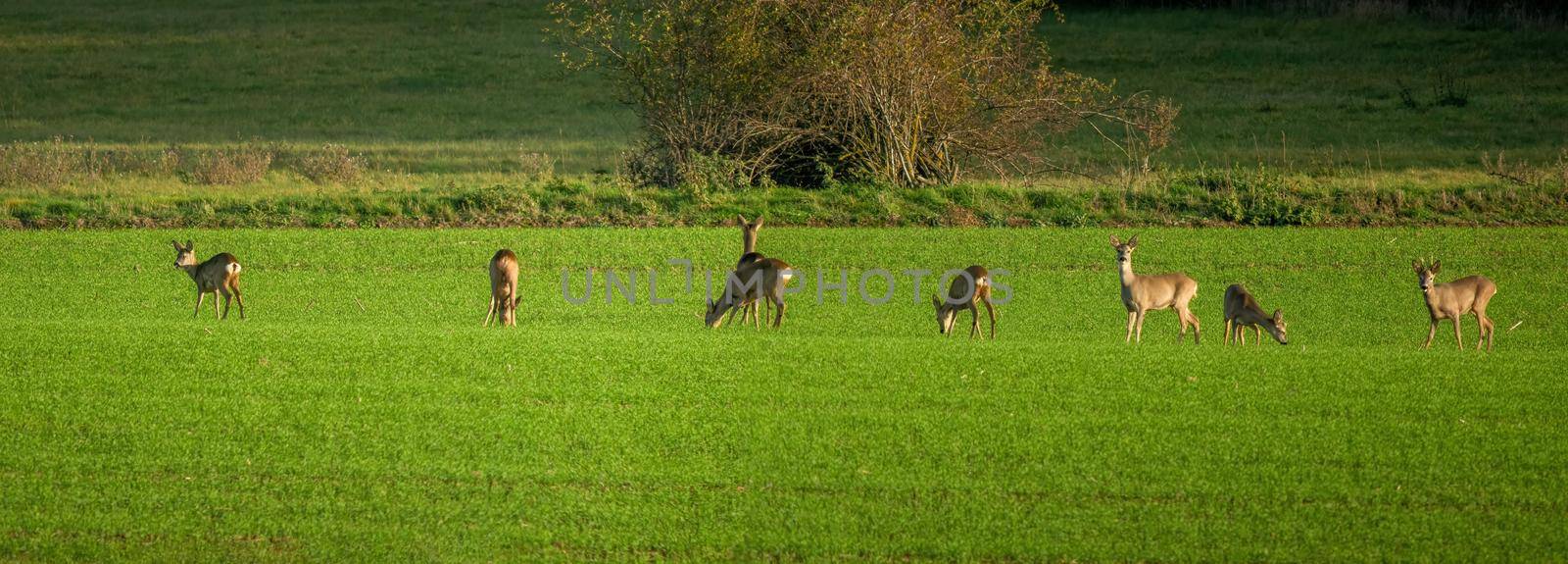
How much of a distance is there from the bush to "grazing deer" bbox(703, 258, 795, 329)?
957 centimetres

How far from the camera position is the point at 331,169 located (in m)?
32.8

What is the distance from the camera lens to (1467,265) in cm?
2058

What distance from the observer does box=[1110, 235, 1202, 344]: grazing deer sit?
634 inches

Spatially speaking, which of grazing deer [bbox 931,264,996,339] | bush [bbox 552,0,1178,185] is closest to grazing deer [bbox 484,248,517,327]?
grazing deer [bbox 931,264,996,339]

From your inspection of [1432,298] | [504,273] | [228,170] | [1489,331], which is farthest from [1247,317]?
[228,170]

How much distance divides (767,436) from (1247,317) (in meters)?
7.52

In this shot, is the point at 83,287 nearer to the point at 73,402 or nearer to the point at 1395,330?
the point at 73,402

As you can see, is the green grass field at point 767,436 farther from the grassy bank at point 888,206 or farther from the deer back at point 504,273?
the grassy bank at point 888,206

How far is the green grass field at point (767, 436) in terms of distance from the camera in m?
8.52

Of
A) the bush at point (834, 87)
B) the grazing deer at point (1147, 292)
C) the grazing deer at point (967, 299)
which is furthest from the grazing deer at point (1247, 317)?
the bush at point (834, 87)

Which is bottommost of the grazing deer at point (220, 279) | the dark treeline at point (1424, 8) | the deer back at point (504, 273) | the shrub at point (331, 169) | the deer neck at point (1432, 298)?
the grazing deer at point (220, 279)

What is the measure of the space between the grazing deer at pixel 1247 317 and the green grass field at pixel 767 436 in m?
0.40

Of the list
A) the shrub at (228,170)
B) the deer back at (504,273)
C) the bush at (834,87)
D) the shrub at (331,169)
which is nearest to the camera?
the deer back at (504,273)

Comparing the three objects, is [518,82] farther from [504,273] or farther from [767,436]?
[767,436]
